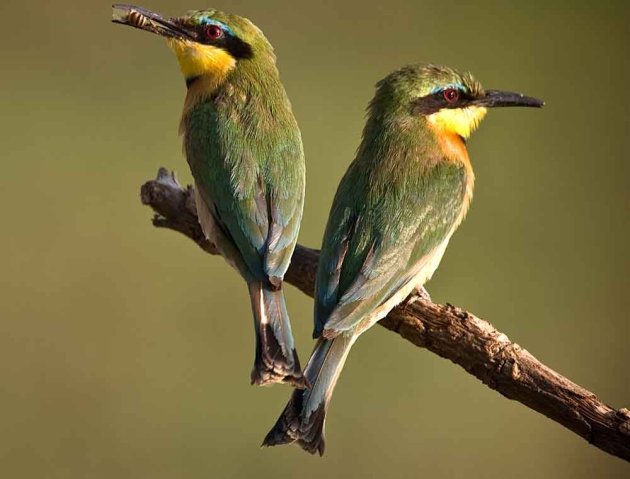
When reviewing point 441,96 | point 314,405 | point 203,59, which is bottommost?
point 314,405

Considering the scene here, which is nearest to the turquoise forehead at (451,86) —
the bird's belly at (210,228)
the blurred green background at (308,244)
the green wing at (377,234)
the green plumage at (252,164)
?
the green wing at (377,234)

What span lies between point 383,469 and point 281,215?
1296mm

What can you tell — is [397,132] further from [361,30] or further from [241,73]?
[361,30]

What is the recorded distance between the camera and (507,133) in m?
4.59

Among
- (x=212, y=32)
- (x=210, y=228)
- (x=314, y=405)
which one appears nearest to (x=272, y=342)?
(x=314, y=405)

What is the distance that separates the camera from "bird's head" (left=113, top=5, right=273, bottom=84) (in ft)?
9.61

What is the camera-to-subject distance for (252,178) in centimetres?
269

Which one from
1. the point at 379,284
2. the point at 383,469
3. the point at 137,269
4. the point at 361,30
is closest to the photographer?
the point at 379,284

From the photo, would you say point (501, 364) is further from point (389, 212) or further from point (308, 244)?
point (308, 244)

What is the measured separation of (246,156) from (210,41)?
0.36 meters

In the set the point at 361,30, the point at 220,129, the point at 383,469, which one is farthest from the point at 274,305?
the point at 361,30

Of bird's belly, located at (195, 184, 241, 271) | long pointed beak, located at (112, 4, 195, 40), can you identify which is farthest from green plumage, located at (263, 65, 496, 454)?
long pointed beak, located at (112, 4, 195, 40)

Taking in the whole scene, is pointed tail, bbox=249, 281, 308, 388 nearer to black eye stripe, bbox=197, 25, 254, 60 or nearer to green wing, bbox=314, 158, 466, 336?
green wing, bbox=314, 158, 466, 336

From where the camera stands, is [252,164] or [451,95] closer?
[252,164]
